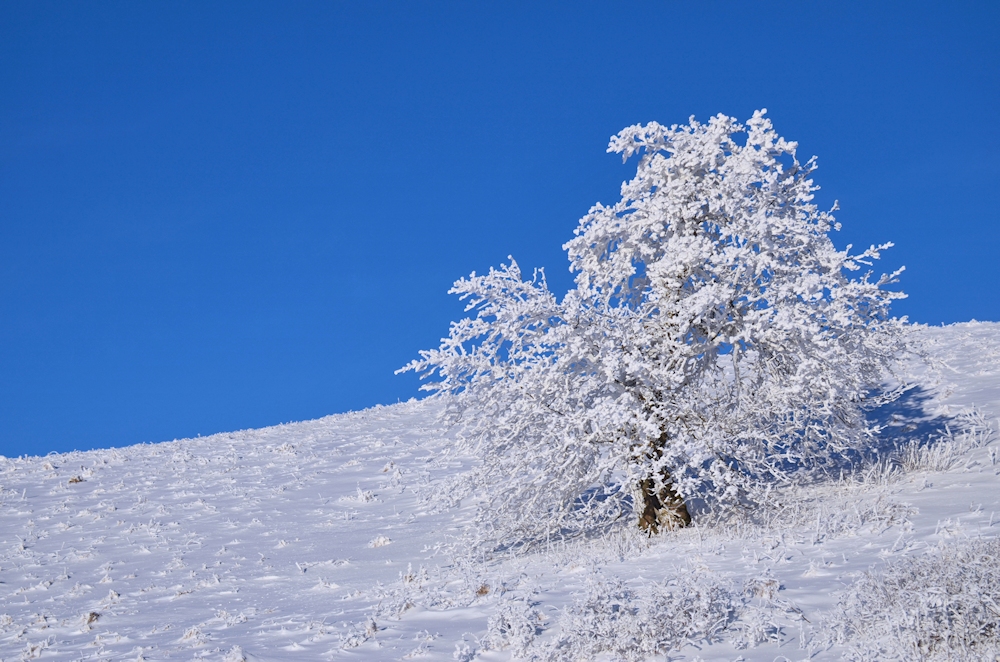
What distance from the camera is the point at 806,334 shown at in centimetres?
1051

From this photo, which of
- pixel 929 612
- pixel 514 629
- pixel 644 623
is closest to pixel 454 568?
pixel 514 629

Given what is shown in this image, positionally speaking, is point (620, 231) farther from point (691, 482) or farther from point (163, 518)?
point (163, 518)

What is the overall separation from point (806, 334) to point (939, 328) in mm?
23213

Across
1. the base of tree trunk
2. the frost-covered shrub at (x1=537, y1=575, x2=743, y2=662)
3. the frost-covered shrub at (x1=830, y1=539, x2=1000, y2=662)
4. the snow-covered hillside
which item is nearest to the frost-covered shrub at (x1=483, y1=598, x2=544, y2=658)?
the snow-covered hillside

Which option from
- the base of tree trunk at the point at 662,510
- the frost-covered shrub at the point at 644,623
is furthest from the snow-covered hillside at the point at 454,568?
the base of tree trunk at the point at 662,510

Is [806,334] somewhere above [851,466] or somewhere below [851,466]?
above

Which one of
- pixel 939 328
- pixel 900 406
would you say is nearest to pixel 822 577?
pixel 900 406

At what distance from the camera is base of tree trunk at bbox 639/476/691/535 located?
11.6 metres

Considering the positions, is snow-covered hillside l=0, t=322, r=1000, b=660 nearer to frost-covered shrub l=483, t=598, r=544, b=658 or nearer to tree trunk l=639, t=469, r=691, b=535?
frost-covered shrub l=483, t=598, r=544, b=658

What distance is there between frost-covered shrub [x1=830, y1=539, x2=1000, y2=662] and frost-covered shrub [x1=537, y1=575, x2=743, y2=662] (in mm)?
938

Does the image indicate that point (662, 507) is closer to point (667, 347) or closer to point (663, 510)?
point (663, 510)

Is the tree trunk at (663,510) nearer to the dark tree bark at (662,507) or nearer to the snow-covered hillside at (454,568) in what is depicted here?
the dark tree bark at (662,507)

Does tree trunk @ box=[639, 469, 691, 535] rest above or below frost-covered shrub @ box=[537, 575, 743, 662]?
above

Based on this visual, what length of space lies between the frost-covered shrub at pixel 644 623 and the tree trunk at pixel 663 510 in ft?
15.1
